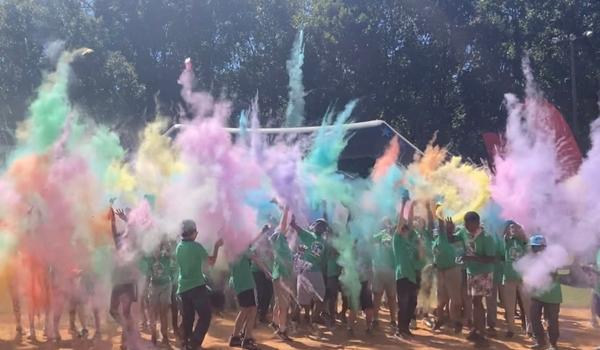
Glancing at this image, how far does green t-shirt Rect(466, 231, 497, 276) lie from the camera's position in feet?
28.6

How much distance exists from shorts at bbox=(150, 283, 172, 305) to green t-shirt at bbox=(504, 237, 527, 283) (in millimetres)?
4409

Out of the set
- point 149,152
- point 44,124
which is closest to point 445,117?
point 149,152

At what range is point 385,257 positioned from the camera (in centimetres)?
959

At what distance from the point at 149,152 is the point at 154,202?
912mm

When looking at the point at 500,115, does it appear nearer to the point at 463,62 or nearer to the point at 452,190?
the point at 463,62

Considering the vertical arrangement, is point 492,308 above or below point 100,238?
below

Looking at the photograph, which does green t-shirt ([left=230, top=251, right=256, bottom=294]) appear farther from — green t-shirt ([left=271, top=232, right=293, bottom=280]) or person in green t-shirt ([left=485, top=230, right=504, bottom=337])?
person in green t-shirt ([left=485, top=230, right=504, bottom=337])

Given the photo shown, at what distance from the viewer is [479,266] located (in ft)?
28.6

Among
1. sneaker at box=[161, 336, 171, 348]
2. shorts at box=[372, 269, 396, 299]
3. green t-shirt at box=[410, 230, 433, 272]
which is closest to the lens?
sneaker at box=[161, 336, 171, 348]

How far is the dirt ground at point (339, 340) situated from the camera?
8602 mm

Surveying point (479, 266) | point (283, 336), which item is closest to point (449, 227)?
point (479, 266)

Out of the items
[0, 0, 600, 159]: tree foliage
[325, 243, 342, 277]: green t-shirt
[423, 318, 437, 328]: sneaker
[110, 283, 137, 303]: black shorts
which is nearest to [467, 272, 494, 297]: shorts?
[423, 318, 437, 328]: sneaker

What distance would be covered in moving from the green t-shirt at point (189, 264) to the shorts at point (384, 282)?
2.99m

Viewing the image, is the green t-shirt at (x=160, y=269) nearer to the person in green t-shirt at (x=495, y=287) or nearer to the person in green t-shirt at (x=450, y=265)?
the person in green t-shirt at (x=450, y=265)
